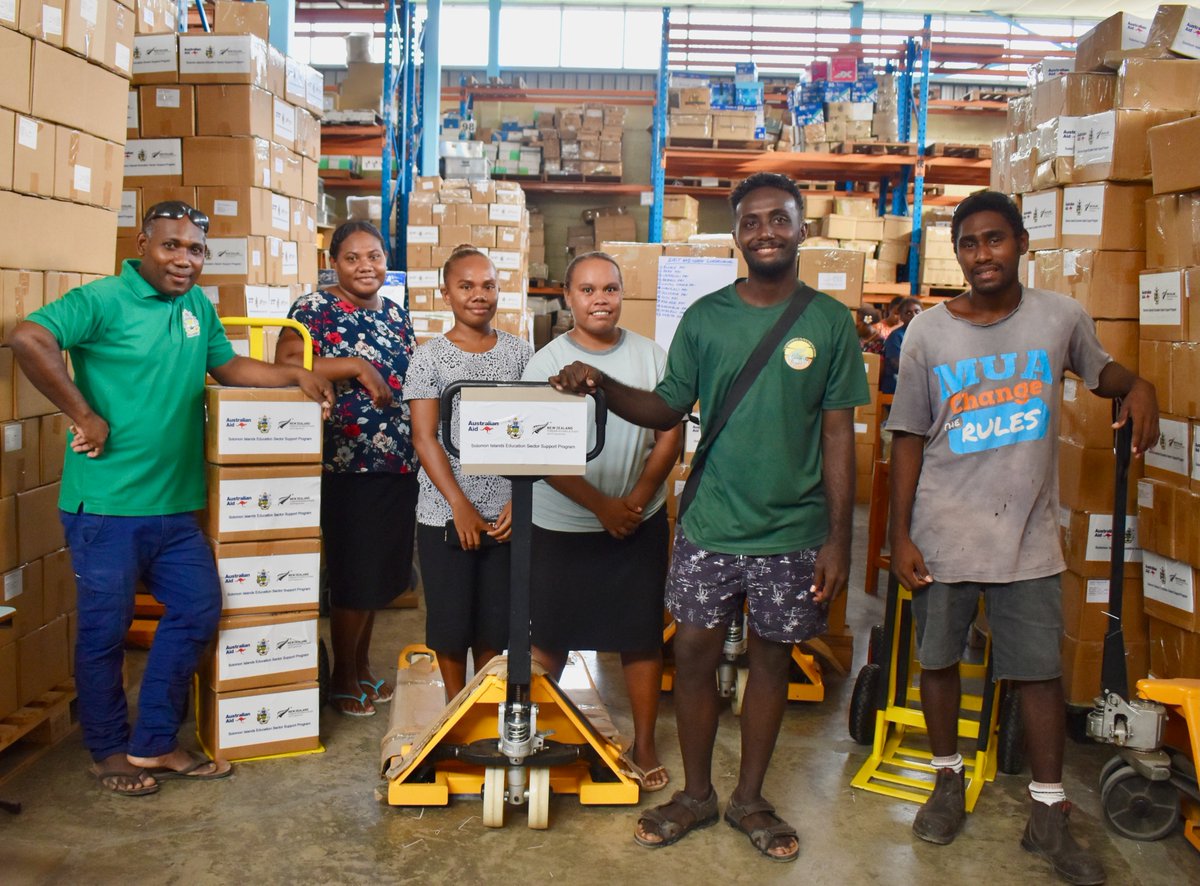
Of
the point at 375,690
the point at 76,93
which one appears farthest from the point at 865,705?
the point at 76,93

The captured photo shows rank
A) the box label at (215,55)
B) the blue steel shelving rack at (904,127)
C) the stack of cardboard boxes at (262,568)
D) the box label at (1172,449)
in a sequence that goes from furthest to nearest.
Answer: the blue steel shelving rack at (904,127)
the box label at (215,55)
the box label at (1172,449)
the stack of cardboard boxes at (262,568)

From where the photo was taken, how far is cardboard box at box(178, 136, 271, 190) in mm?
4863

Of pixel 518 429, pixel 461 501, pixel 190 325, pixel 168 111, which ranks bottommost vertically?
pixel 461 501

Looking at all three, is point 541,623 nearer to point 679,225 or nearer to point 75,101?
point 75,101

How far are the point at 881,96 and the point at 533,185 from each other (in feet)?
14.3

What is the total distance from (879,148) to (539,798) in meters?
9.83

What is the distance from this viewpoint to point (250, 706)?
3.24m

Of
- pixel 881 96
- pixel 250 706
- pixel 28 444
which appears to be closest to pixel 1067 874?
pixel 250 706

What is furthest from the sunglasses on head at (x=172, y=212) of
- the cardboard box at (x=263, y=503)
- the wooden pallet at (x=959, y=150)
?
the wooden pallet at (x=959, y=150)

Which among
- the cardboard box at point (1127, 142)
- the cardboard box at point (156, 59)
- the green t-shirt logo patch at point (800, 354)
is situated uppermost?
the cardboard box at point (156, 59)

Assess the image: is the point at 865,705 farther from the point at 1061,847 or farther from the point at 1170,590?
the point at 1170,590

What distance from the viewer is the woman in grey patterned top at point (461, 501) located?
3.02 m

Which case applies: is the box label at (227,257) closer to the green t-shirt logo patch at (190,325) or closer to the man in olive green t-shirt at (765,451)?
the green t-shirt logo patch at (190,325)

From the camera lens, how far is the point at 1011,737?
3.34 m
